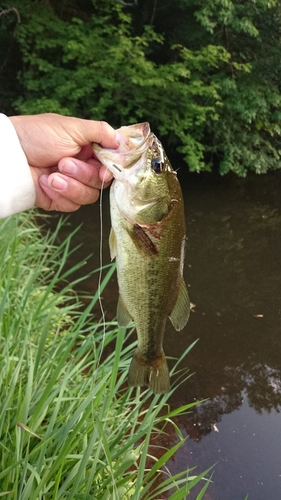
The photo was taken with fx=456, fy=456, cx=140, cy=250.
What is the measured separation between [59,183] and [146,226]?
445 mm

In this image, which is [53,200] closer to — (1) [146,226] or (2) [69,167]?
(2) [69,167]

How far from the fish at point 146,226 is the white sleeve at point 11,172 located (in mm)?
289

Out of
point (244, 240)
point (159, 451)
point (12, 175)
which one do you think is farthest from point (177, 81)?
point (12, 175)

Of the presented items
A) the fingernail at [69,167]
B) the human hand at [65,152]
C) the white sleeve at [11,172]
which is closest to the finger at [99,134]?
the human hand at [65,152]

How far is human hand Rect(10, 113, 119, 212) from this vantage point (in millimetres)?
1719

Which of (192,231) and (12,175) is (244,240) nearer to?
(192,231)

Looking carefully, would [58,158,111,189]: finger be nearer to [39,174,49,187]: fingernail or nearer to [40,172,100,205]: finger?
[40,172,100,205]: finger

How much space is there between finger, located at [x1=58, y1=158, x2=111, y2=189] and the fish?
0.14 m

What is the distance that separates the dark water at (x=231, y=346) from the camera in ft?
12.4

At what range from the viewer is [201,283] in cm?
669

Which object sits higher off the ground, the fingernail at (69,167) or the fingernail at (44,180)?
the fingernail at (69,167)

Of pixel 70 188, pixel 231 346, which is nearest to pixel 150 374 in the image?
pixel 70 188

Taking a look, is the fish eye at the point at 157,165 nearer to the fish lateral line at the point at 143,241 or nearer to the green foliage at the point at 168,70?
the fish lateral line at the point at 143,241

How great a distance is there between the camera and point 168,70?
30.2 feet
